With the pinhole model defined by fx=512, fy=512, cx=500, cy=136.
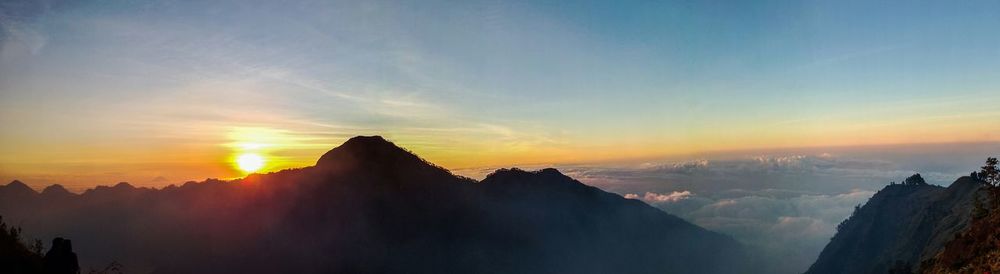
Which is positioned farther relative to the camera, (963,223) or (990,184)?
(963,223)

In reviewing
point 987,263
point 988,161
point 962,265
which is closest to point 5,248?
point 987,263

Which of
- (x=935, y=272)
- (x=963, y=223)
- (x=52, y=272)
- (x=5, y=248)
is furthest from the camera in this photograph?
(x=963, y=223)

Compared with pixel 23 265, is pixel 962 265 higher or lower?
lower

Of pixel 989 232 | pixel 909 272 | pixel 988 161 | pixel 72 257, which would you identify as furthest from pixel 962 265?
pixel 72 257

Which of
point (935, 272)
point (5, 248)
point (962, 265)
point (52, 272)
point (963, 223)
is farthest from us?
point (963, 223)

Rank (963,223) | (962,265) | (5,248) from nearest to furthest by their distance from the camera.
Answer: (5,248) < (962,265) < (963,223)

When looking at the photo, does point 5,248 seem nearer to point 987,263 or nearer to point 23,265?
point 23,265

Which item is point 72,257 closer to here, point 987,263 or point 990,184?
point 987,263

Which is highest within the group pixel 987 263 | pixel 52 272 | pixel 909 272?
pixel 52 272

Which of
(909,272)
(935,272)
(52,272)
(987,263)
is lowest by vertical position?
(909,272)
